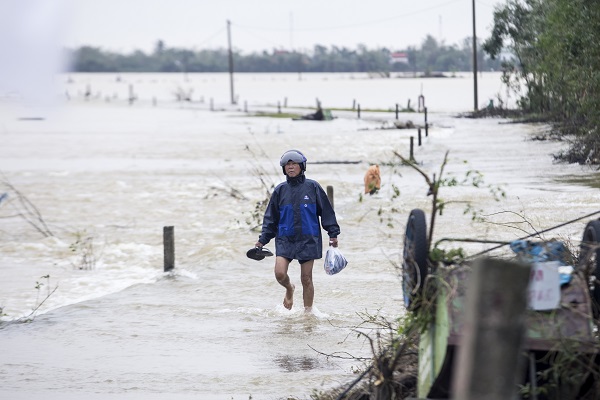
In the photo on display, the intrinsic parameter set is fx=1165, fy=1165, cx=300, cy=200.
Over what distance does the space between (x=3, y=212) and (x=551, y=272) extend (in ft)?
71.4

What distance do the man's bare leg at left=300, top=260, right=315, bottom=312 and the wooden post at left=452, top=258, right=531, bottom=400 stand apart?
24.6 feet

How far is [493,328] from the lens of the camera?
3.60 m

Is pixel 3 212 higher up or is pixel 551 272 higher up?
pixel 551 272

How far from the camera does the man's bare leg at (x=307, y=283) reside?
11.2m

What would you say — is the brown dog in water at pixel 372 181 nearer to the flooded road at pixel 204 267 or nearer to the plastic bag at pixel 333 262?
the flooded road at pixel 204 267

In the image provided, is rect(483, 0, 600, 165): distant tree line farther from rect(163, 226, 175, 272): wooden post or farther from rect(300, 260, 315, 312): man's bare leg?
rect(300, 260, 315, 312): man's bare leg

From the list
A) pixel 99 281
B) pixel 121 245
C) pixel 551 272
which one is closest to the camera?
pixel 551 272

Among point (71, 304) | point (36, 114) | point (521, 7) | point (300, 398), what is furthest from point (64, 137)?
point (300, 398)

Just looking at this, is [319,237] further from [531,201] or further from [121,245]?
[531,201]

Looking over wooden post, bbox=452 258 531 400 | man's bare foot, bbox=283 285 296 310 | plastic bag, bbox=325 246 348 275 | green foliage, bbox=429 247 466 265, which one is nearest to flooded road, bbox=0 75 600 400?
man's bare foot, bbox=283 285 296 310

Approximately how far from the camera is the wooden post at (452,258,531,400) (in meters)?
3.55

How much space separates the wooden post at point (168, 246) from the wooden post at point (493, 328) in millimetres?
12229

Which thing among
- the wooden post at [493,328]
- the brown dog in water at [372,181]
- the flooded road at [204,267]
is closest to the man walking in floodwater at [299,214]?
the flooded road at [204,267]

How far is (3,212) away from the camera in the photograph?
2605cm
